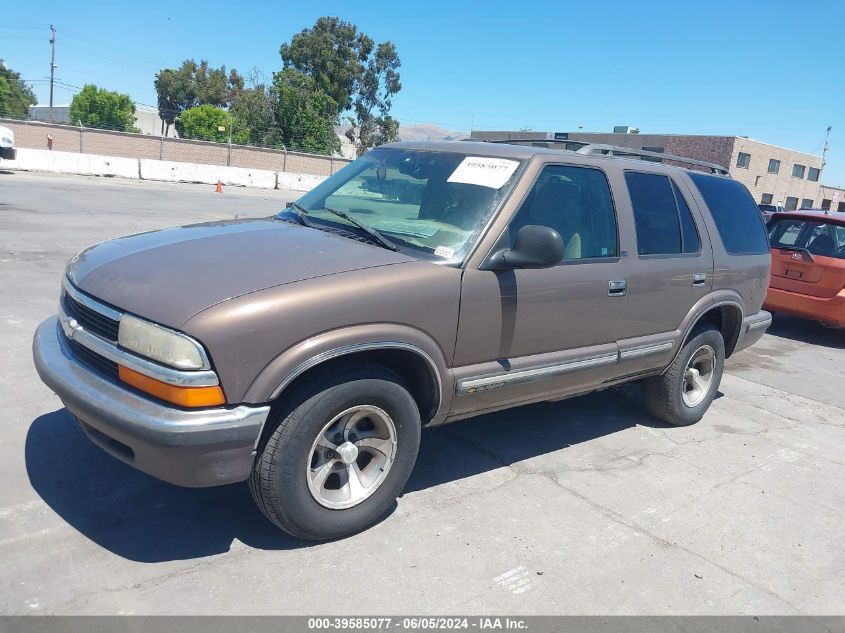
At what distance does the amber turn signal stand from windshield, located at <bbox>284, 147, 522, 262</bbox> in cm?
133

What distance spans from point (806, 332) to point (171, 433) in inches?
393

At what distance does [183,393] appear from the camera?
2.80m

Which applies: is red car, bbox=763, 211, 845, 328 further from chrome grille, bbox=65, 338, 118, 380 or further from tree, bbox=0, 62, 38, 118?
tree, bbox=0, 62, 38, 118

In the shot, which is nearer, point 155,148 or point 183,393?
point 183,393

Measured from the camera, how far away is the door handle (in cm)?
438

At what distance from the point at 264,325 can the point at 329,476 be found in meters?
0.98

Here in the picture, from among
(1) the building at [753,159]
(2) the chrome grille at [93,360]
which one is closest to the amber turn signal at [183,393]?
(2) the chrome grille at [93,360]

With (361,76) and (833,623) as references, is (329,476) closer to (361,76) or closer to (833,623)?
(833,623)

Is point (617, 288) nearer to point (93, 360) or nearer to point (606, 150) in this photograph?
point (606, 150)

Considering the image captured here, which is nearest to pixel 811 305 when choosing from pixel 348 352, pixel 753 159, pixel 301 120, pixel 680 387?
pixel 680 387

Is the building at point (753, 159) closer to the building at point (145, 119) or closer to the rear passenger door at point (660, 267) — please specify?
→ the building at point (145, 119)

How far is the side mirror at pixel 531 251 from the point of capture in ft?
11.8

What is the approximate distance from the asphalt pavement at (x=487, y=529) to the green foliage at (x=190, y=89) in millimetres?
72279

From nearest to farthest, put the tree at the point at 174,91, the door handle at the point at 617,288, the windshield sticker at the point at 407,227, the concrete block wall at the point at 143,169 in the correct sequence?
1. the windshield sticker at the point at 407,227
2. the door handle at the point at 617,288
3. the concrete block wall at the point at 143,169
4. the tree at the point at 174,91
